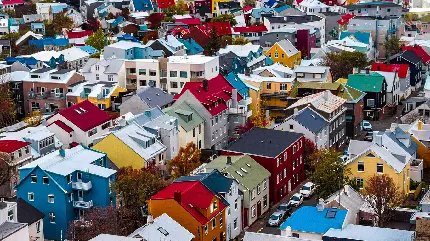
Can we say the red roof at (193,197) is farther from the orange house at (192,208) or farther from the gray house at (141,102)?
the gray house at (141,102)

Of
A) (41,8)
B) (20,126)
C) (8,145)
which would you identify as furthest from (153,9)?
(8,145)

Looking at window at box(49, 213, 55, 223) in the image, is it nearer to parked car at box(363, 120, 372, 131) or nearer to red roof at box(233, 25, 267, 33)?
parked car at box(363, 120, 372, 131)

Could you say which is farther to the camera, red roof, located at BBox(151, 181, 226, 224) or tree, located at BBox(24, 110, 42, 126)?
tree, located at BBox(24, 110, 42, 126)

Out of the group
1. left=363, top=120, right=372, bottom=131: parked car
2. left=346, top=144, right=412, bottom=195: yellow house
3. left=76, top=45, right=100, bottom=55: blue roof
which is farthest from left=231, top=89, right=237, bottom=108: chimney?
left=76, top=45, right=100, bottom=55: blue roof

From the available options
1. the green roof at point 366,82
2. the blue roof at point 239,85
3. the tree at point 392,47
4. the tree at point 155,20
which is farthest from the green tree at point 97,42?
the green roof at point 366,82

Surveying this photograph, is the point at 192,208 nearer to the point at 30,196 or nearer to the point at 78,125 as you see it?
the point at 30,196

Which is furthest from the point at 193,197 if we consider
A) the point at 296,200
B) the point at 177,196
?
the point at 296,200
